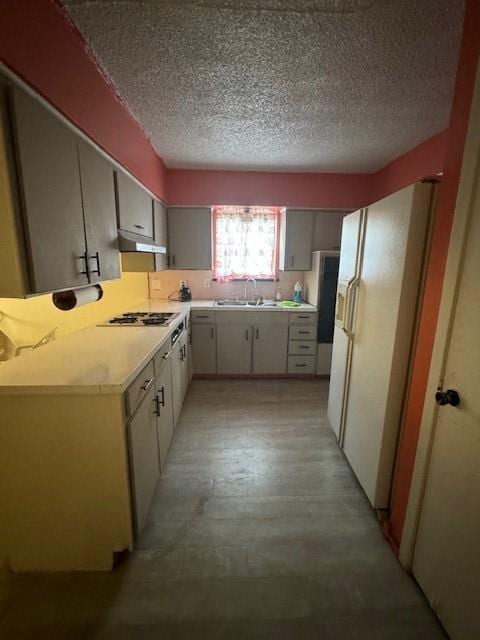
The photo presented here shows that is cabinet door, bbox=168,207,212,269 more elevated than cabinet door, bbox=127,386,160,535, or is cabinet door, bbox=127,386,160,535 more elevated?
cabinet door, bbox=168,207,212,269

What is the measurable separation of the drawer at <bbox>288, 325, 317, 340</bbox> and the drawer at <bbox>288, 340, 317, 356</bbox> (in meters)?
0.06

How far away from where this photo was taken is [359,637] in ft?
3.76

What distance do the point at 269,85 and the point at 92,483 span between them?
234cm

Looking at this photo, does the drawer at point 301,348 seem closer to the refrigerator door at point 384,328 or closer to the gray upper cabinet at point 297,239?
the gray upper cabinet at point 297,239

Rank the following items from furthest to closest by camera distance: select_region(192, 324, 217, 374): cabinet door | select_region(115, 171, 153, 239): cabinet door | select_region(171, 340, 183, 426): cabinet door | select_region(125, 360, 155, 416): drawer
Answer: select_region(192, 324, 217, 374): cabinet door < select_region(171, 340, 183, 426): cabinet door < select_region(115, 171, 153, 239): cabinet door < select_region(125, 360, 155, 416): drawer

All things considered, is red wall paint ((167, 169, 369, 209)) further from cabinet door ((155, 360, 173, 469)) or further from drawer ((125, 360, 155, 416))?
drawer ((125, 360, 155, 416))

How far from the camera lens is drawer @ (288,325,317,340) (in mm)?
3443

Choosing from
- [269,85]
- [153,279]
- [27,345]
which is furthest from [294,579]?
[153,279]

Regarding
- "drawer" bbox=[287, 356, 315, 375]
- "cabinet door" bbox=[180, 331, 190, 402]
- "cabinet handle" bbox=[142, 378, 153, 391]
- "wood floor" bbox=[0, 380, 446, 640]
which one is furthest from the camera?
"drawer" bbox=[287, 356, 315, 375]

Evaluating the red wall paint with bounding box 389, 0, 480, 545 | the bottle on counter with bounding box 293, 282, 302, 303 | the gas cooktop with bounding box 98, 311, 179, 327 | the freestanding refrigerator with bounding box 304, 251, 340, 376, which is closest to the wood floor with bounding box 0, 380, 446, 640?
the red wall paint with bounding box 389, 0, 480, 545

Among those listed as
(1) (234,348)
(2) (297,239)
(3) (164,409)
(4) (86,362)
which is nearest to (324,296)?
(2) (297,239)

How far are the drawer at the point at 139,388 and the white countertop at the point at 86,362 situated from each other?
56 millimetres

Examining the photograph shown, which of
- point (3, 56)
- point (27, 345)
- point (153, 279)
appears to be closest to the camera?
point (3, 56)

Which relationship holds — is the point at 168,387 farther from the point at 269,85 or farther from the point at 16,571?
the point at 269,85
